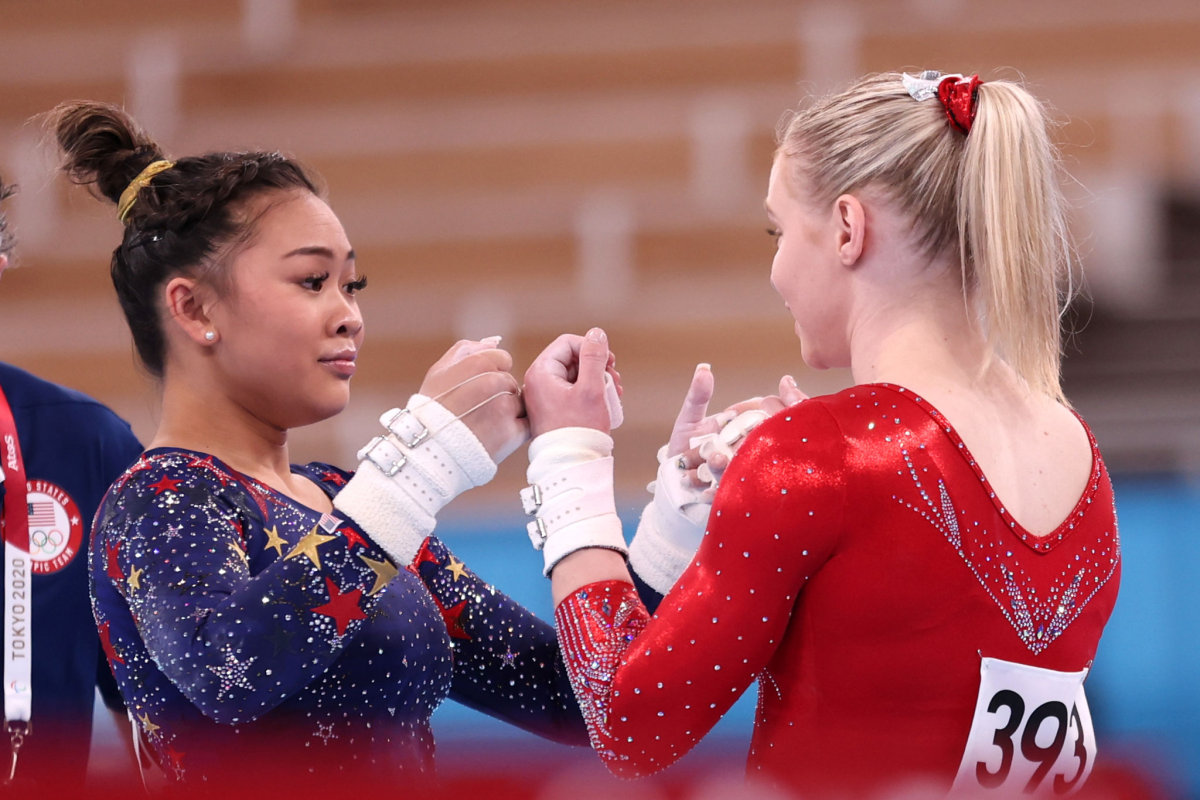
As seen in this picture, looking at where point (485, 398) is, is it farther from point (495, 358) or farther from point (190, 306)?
point (190, 306)

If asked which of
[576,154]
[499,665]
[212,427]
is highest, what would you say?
[576,154]

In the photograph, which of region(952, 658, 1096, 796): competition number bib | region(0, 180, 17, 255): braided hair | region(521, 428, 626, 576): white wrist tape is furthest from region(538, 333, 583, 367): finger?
region(0, 180, 17, 255): braided hair

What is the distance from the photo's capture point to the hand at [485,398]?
1.45 metres

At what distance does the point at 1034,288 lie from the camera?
4.13 feet

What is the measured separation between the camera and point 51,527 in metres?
1.84

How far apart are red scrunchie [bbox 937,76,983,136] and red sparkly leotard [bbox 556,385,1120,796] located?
0.28 meters

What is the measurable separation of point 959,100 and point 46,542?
1.35 metres

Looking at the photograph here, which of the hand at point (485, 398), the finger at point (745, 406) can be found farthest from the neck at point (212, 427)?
the finger at point (745, 406)

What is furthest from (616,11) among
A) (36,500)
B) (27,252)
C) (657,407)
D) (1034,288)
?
(1034,288)

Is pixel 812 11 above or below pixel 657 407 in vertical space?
above

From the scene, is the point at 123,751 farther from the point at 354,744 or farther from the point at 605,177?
the point at 605,177

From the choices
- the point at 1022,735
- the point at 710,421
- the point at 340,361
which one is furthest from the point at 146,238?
the point at 1022,735

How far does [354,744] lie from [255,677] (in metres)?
0.22

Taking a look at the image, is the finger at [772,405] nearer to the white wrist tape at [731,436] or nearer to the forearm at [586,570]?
the white wrist tape at [731,436]
